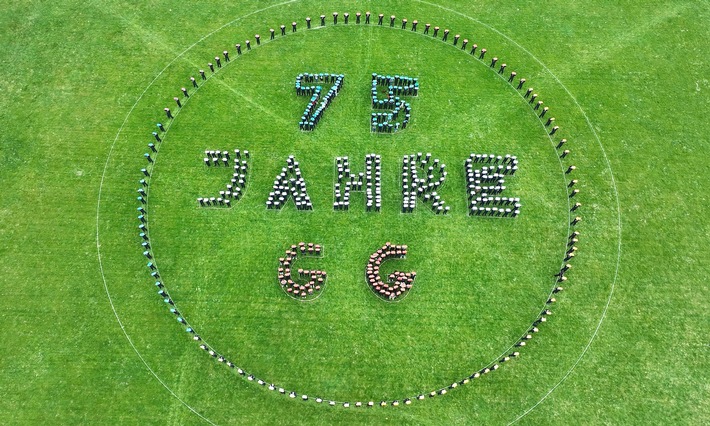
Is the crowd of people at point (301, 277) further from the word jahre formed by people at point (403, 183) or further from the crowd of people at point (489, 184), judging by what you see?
the crowd of people at point (489, 184)

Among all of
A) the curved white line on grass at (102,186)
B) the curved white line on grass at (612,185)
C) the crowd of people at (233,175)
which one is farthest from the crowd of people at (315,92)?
the curved white line on grass at (612,185)

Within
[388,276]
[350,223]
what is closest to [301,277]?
[350,223]

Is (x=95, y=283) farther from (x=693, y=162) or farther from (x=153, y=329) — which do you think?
(x=693, y=162)

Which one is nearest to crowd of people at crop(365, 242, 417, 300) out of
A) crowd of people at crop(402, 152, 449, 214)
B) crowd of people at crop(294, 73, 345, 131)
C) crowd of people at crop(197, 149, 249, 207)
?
crowd of people at crop(402, 152, 449, 214)

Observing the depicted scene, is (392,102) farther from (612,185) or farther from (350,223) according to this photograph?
(612,185)

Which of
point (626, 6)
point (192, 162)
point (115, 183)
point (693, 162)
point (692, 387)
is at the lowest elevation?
point (692, 387)

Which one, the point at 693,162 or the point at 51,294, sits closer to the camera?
the point at 51,294

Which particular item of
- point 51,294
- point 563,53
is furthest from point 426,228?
point 51,294
